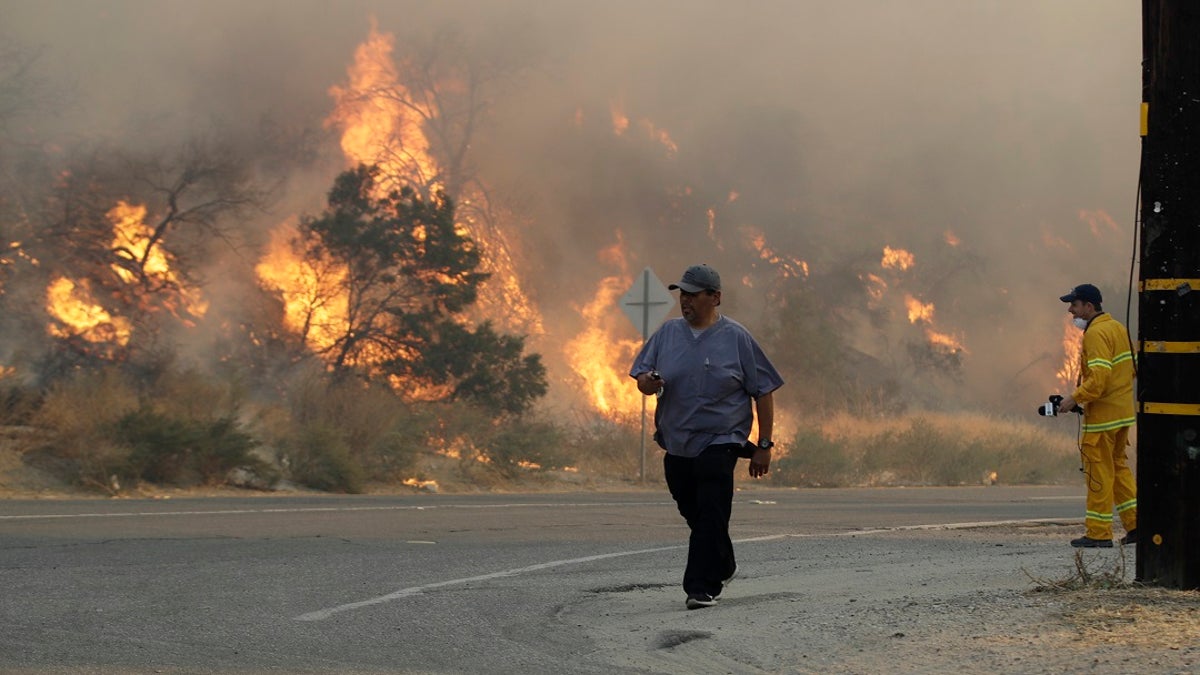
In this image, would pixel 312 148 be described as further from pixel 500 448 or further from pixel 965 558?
pixel 965 558

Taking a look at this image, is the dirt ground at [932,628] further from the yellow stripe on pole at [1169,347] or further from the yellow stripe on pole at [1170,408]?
the yellow stripe on pole at [1169,347]

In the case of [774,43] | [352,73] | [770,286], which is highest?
[774,43]

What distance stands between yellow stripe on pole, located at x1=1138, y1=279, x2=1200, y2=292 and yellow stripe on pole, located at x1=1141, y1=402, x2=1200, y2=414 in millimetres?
577

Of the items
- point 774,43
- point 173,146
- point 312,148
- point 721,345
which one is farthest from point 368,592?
point 774,43

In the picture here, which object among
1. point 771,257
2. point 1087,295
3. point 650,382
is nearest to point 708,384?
point 650,382

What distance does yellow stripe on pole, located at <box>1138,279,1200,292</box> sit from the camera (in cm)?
757

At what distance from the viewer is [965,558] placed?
11.3 meters

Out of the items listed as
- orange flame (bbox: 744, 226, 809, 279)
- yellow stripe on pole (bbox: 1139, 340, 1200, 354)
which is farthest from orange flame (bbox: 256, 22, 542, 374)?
yellow stripe on pole (bbox: 1139, 340, 1200, 354)

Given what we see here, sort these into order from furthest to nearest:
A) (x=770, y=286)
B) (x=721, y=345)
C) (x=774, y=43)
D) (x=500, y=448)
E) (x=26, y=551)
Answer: (x=774, y=43) → (x=770, y=286) → (x=500, y=448) → (x=26, y=551) → (x=721, y=345)

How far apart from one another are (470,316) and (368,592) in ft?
89.3

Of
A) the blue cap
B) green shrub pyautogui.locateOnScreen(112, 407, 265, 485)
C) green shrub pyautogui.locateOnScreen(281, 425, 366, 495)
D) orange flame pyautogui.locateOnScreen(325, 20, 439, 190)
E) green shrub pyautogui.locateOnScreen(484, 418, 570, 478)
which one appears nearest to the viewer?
the blue cap

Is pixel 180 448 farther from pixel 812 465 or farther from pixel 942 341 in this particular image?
pixel 942 341

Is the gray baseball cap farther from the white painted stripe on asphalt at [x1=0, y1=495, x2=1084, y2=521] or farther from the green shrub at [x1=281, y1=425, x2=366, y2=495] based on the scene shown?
the green shrub at [x1=281, y1=425, x2=366, y2=495]

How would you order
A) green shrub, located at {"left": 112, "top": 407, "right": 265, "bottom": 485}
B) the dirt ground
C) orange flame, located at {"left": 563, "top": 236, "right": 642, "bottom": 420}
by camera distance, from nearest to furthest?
1. the dirt ground
2. green shrub, located at {"left": 112, "top": 407, "right": 265, "bottom": 485}
3. orange flame, located at {"left": 563, "top": 236, "right": 642, "bottom": 420}
